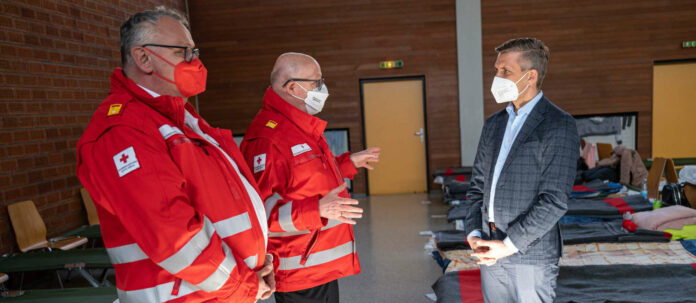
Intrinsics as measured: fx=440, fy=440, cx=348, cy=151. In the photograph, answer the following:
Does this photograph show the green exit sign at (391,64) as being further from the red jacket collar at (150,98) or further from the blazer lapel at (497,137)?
the red jacket collar at (150,98)

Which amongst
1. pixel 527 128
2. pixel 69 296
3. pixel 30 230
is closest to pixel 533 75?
pixel 527 128

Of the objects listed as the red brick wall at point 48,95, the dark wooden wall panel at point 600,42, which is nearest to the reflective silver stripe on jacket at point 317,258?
the red brick wall at point 48,95

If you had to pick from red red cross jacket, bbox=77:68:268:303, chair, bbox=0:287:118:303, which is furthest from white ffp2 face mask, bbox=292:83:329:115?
chair, bbox=0:287:118:303

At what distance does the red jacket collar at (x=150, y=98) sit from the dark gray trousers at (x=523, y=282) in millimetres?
1239

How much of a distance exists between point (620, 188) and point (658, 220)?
4.72ft

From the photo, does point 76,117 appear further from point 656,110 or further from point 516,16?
point 656,110

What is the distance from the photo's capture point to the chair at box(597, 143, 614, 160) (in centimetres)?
627

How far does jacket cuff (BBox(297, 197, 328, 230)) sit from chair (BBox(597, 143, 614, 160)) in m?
6.07

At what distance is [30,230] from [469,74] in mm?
5982

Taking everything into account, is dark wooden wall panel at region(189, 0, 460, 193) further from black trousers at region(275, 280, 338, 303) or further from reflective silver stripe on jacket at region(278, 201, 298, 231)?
reflective silver stripe on jacket at region(278, 201, 298, 231)

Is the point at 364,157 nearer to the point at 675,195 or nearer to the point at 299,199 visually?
the point at 299,199

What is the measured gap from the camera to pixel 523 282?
5.19 ft

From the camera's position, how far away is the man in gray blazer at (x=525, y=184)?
1.53 meters

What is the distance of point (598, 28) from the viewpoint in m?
6.86
